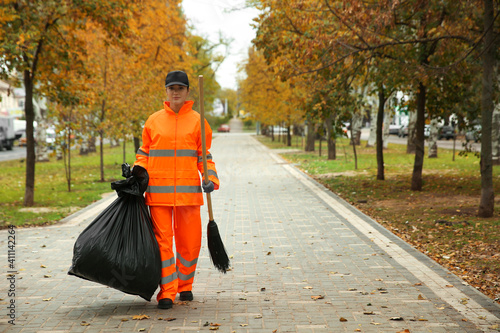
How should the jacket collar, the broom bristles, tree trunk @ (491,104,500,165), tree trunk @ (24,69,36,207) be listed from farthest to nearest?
tree trunk @ (491,104,500,165) < tree trunk @ (24,69,36,207) < the broom bristles < the jacket collar

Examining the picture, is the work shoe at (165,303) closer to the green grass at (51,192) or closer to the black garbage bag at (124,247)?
the black garbage bag at (124,247)

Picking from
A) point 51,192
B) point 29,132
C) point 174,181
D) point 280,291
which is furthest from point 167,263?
point 51,192

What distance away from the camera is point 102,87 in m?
17.0

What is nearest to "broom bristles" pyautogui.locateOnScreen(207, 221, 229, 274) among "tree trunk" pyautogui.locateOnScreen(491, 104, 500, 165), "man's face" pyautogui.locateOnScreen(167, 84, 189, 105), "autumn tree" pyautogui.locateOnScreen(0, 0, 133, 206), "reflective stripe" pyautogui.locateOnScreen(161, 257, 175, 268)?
"reflective stripe" pyautogui.locateOnScreen(161, 257, 175, 268)

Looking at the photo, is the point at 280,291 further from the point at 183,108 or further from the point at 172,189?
the point at 183,108

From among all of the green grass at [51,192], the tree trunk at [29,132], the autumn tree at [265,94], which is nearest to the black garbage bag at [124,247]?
the green grass at [51,192]

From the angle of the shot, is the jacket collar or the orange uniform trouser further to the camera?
the jacket collar

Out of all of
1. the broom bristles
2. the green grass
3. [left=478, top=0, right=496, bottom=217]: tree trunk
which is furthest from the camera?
the green grass

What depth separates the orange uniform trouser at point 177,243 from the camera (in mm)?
4672

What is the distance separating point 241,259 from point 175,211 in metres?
2.11

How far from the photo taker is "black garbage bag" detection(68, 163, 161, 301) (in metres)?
4.40

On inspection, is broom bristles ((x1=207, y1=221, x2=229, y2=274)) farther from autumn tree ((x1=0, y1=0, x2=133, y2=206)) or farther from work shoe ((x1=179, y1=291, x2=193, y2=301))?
autumn tree ((x1=0, y1=0, x2=133, y2=206))

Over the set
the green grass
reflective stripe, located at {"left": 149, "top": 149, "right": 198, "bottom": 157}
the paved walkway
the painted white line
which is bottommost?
the green grass

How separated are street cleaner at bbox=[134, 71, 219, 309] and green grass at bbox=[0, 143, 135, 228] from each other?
535 centimetres
